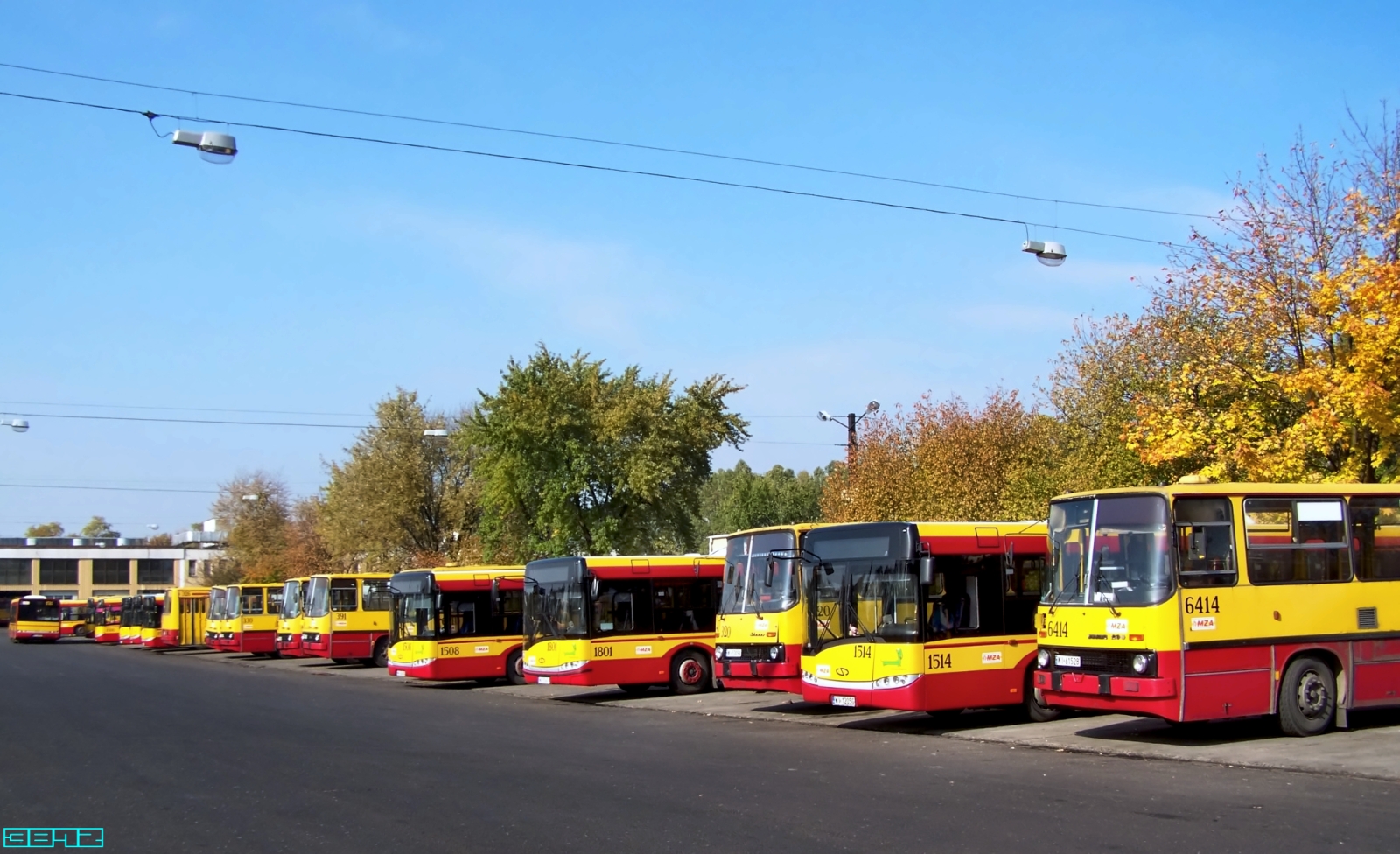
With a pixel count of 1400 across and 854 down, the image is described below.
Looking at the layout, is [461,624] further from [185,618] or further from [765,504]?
[765,504]

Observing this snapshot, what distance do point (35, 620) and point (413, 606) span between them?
164ft

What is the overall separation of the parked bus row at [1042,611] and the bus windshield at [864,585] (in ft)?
0.09

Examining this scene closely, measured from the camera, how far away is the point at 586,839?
9383 mm

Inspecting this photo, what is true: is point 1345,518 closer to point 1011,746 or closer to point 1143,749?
point 1143,749

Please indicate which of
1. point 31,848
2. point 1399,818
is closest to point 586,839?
point 31,848

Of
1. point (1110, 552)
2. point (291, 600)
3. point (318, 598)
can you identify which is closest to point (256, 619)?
point (291, 600)

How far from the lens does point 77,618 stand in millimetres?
77938

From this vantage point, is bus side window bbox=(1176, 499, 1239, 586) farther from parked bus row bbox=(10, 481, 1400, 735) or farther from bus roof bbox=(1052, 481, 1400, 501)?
bus roof bbox=(1052, 481, 1400, 501)

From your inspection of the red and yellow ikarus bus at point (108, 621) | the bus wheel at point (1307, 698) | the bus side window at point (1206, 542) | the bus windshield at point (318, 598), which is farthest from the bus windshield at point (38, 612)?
the bus wheel at point (1307, 698)

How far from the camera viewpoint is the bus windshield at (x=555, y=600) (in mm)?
25641

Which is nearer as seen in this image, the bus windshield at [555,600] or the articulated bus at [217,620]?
the bus windshield at [555,600]

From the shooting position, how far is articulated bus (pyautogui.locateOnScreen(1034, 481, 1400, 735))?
14.0m

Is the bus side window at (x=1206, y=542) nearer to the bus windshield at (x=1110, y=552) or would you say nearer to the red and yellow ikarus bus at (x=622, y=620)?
the bus windshield at (x=1110, y=552)

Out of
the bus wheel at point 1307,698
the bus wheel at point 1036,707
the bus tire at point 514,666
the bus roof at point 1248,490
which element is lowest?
the bus tire at point 514,666
